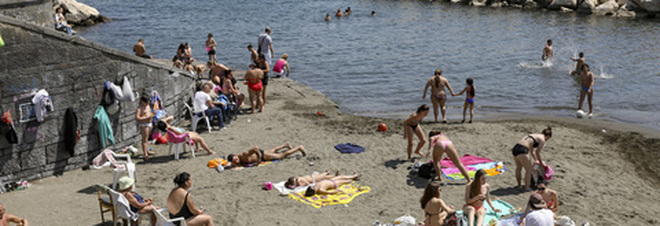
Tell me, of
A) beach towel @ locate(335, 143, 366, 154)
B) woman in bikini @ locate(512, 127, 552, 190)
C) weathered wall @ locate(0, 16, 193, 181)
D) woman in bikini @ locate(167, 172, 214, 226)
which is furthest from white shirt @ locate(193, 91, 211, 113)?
woman in bikini @ locate(512, 127, 552, 190)

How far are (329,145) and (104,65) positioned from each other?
5.38 m

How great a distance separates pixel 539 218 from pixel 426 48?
23.3 m

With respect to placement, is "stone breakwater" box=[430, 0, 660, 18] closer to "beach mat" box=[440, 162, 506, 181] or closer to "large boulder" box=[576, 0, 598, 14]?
"large boulder" box=[576, 0, 598, 14]

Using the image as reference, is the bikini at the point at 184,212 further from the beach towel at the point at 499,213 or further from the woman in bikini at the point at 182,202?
the beach towel at the point at 499,213

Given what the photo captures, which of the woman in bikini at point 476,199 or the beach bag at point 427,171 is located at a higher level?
the woman in bikini at point 476,199

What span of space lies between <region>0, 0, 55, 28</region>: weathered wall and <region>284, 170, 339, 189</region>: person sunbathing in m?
7.11

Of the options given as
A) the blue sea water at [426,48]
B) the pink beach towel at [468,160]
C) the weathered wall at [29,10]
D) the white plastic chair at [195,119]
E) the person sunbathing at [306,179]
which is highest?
the weathered wall at [29,10]

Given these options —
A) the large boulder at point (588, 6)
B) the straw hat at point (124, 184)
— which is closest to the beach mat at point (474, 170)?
the straw hat at point (124, 184)

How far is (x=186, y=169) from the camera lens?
1229cm

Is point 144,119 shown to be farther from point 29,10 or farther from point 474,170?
point 474,170

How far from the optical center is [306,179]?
11.4 m

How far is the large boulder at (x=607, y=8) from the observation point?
3925 cm

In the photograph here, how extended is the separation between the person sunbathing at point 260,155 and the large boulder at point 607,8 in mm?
33323

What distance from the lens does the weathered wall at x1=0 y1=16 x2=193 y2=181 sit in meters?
10.8
